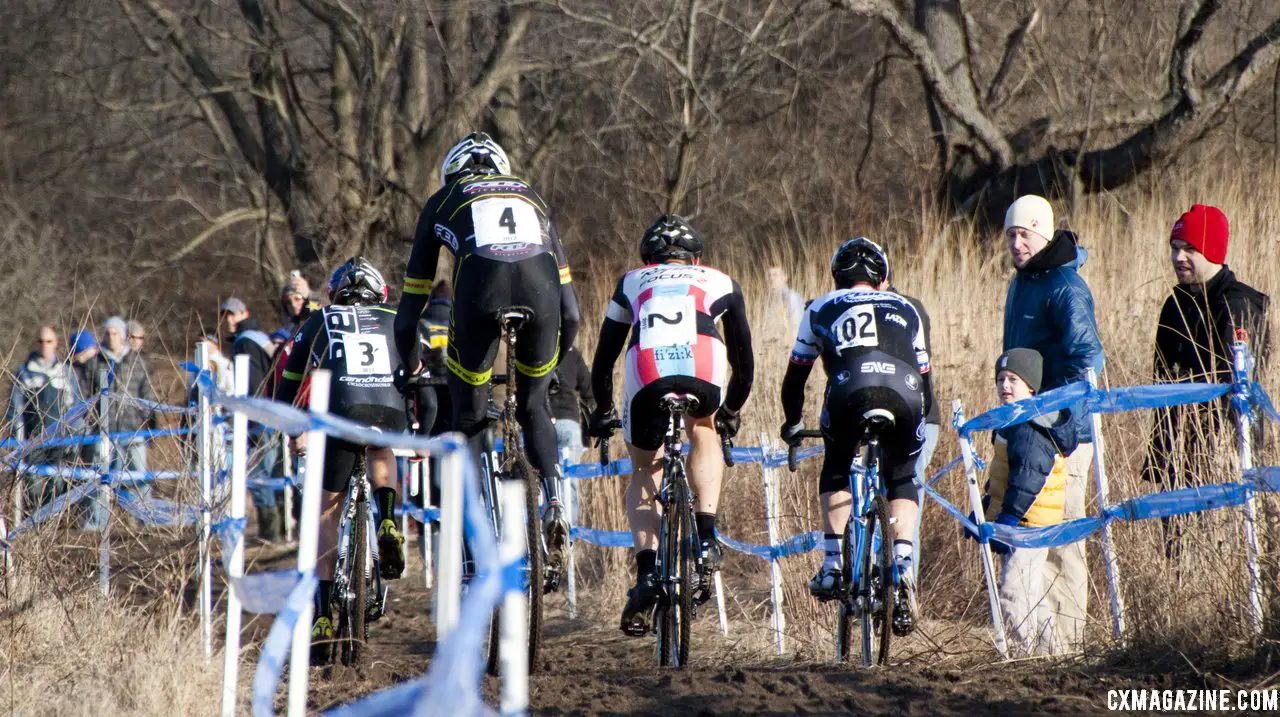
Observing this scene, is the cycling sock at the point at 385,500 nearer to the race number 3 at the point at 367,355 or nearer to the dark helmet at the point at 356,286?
the race number 3 at the point at 367,355

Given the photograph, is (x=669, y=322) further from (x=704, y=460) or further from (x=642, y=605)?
(x=642, y=605)

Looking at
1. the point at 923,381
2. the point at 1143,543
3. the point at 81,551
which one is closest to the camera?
the point at 1143,543

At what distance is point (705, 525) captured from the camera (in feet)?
21.5

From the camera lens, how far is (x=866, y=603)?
598cm

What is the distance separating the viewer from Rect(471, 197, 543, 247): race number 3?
627cm

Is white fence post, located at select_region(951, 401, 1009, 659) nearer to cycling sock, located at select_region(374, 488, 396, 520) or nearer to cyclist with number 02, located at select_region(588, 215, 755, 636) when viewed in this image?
cyclist with number 02, located at select_region(588, 215, 755, 636)

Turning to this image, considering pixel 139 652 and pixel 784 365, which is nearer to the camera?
pixel 139 652

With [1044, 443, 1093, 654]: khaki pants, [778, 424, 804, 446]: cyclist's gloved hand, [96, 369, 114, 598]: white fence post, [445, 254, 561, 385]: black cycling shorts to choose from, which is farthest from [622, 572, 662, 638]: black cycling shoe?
[96, 369, 114, 598]: white fence post

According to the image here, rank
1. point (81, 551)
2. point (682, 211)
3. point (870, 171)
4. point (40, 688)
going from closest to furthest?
point (40, 688)
point (81, 551)
point (870, 171)
point (682, 211)

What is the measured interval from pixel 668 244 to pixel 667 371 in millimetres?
707

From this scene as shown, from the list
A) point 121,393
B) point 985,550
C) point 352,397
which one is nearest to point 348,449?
point 352,397

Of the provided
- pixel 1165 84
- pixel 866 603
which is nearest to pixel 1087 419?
pixel 866 603

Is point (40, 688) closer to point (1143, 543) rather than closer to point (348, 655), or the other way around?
point (348, 655)

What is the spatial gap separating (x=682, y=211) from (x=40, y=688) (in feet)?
52.0
